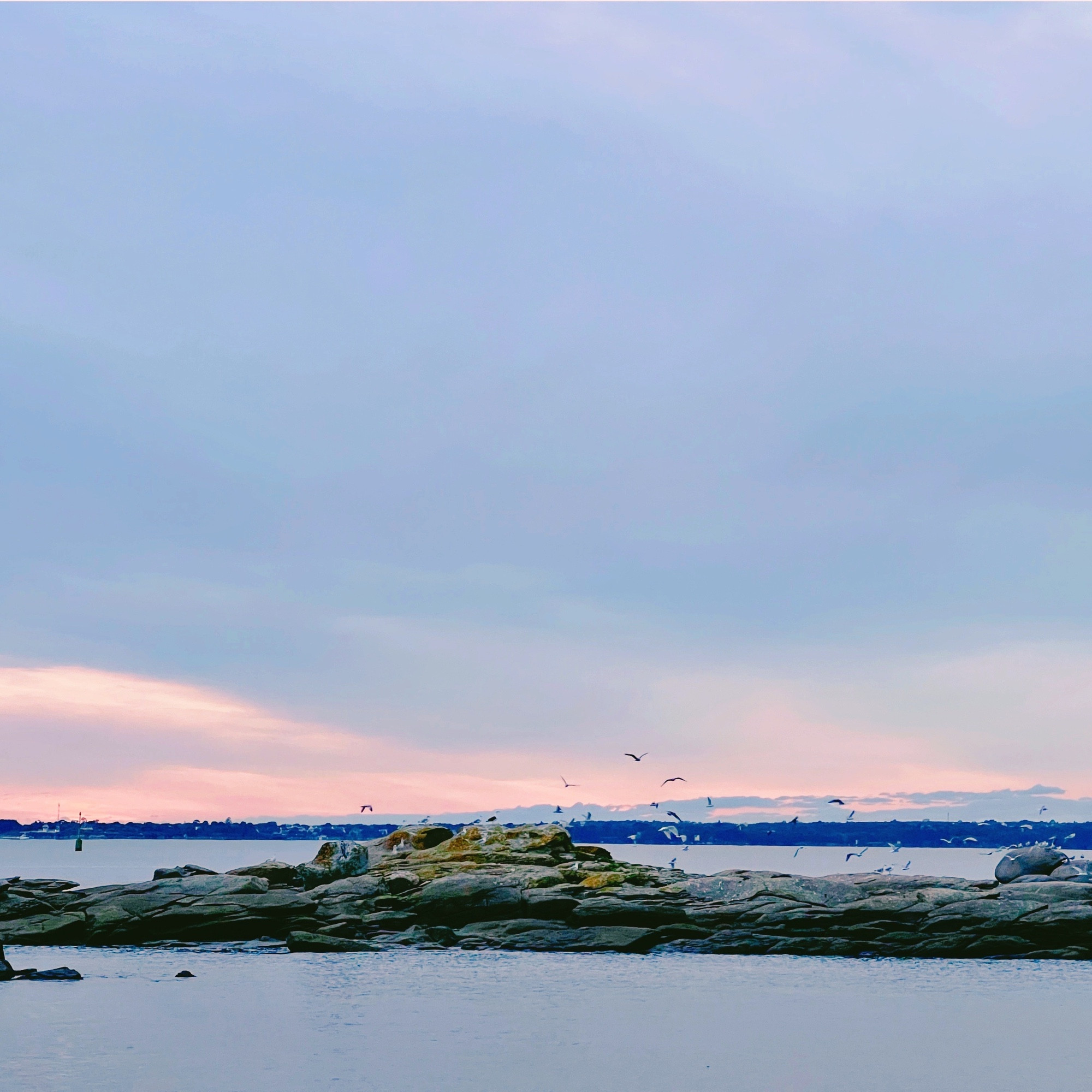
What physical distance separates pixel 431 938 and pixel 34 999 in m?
14.4

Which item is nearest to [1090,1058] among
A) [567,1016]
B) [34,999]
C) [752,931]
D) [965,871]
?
[567,1016]

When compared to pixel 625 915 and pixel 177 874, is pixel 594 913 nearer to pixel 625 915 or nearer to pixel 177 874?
pixel 625 915

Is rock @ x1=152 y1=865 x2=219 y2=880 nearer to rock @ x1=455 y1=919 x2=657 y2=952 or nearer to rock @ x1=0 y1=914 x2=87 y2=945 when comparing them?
rock @ x1=0 y1=914 x2=87 y2=945

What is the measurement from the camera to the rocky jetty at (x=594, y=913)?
40344 millimetres

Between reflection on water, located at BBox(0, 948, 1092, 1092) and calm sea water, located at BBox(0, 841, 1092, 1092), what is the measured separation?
8 cm

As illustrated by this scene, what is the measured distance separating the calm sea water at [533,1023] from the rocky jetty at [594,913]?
2.86ft

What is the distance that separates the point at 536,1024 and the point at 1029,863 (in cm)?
2698

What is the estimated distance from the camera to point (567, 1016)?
29.7 m

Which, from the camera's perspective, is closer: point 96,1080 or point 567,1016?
point 96,1080

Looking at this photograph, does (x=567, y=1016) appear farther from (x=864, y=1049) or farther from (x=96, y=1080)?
(x=96, y=1080)

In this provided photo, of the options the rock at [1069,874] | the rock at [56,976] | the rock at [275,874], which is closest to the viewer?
the rock at [56,976]

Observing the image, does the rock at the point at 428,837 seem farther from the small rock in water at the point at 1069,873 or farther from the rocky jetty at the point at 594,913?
the small rock in water at the point at 1069,873

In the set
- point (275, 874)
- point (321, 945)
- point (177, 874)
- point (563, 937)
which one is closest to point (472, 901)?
point (563, 937)

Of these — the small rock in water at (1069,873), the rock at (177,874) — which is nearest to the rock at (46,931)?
the rock at (177,874)
